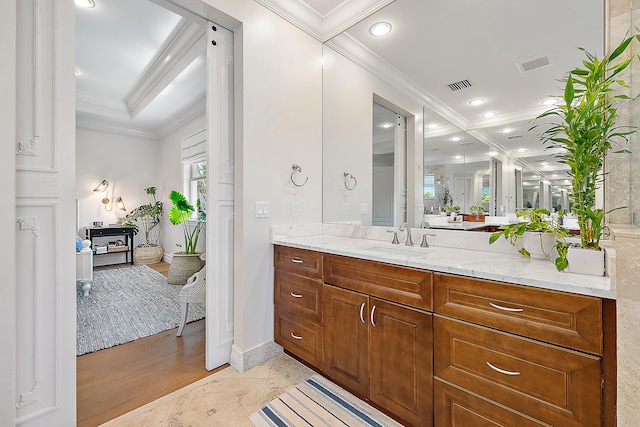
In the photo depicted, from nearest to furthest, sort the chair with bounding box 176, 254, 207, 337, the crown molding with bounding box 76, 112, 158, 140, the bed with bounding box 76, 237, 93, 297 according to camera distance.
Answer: the chair with bounding box 176, 254, 207, 337
the bed with bounding box 76, 237, 93, 297
the crown molding with bounding box 76, 112, 158, 140

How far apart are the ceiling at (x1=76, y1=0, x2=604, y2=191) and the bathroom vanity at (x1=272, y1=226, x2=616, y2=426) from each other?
0.82 m

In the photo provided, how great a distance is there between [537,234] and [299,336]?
1.55m

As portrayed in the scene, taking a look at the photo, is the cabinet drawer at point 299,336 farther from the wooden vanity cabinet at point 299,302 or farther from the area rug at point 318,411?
the area rug at point 318,411

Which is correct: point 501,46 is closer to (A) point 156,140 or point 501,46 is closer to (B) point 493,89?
(B) point 493,89

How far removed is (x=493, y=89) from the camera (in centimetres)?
173

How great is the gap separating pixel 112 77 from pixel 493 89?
4.98 meters

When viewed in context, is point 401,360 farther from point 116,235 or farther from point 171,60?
point 116,235

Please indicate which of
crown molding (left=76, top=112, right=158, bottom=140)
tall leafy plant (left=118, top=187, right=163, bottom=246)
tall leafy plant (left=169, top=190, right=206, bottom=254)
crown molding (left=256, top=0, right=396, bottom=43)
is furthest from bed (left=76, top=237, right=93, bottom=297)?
crown molding (left=256, top=0, right=396, bottom=43)

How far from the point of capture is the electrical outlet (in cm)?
211

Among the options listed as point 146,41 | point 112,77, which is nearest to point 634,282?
point 146,41

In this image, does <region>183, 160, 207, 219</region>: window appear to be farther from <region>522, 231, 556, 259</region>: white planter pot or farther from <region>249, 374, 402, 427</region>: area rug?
<region>522, 231, 556, 259</region>: white planter pot

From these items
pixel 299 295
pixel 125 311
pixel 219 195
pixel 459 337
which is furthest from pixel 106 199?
pixel 459 337

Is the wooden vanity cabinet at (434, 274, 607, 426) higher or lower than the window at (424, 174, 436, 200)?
lower

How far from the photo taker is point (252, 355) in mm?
2076
